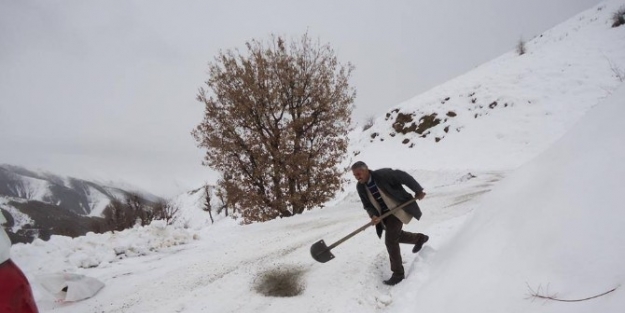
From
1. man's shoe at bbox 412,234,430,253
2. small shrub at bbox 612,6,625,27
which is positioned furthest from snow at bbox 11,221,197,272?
small shrub at bbox 612,6,625,27

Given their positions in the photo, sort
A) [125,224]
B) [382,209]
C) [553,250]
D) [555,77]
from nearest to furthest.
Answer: [553,250]
[382,209]
[555,77]
[125,224]

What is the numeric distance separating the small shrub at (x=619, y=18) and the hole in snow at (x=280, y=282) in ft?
99.7

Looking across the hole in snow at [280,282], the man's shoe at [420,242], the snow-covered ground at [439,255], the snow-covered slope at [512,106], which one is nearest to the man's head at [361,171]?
the man's shoe at [420,242]

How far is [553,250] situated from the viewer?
273cm

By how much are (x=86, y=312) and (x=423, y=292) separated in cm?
525

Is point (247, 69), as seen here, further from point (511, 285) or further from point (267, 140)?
point (511, 285)

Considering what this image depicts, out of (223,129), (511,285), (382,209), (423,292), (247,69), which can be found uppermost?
(247,69)

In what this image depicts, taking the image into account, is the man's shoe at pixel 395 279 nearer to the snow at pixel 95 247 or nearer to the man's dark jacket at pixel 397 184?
the man's dark jacket at pixel 397 184

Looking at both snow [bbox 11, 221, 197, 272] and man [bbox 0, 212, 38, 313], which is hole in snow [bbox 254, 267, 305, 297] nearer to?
man [bbox 0, 212, 38, 313]

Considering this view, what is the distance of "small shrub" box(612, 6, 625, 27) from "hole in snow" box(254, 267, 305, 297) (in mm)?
30384

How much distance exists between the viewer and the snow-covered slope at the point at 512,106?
1833cm

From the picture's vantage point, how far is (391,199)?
5.02 m

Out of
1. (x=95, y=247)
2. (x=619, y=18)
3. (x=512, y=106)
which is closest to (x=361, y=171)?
(x=95, y=247)

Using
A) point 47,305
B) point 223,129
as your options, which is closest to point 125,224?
point 223,129
